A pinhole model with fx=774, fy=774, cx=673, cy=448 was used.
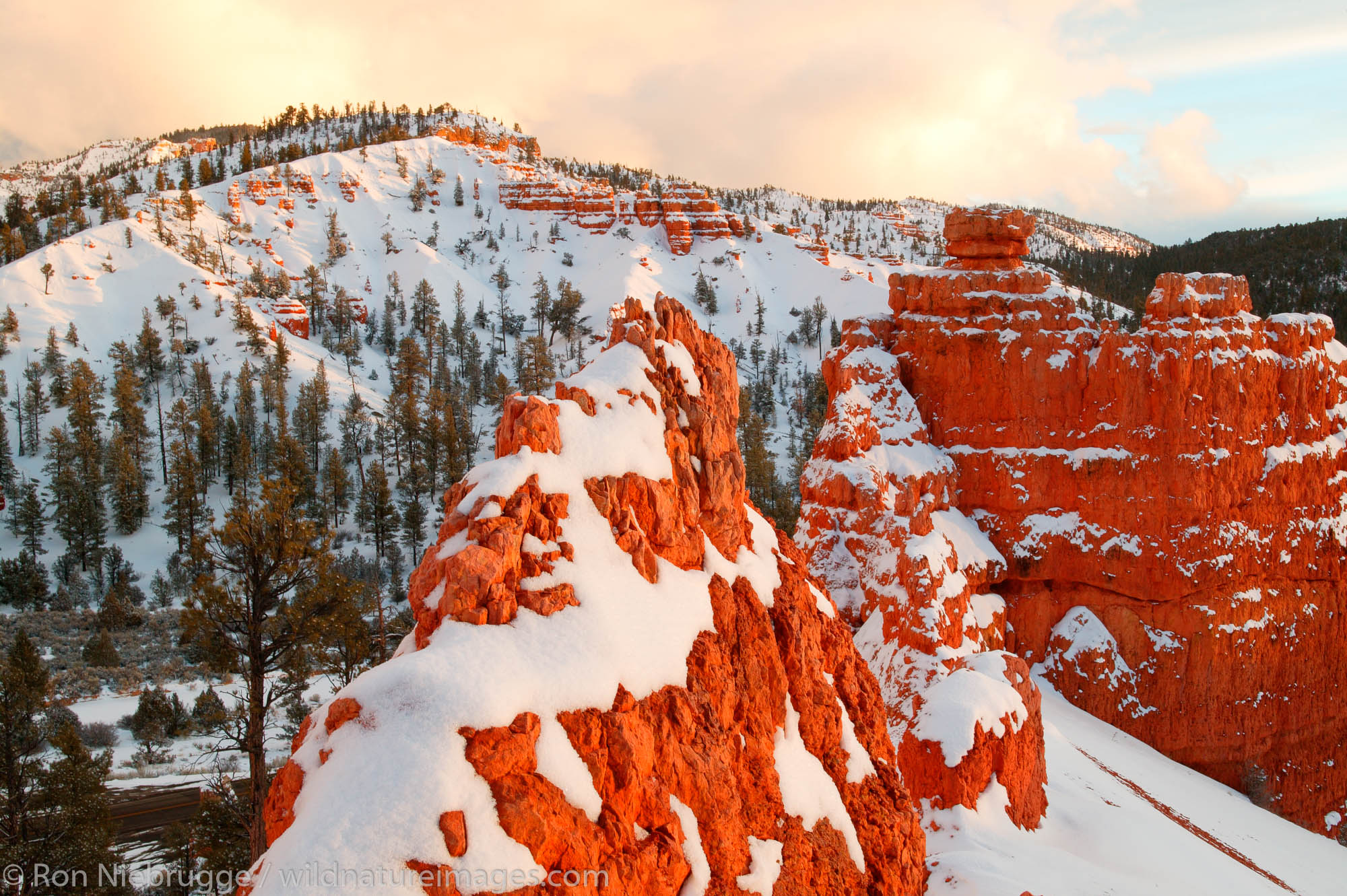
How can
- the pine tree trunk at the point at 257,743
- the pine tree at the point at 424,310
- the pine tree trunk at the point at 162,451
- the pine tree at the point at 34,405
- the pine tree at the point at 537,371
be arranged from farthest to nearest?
the pine tree at the point at 424,310, the pine tree at the point at 537,371, the pine tree at the point at 34,405, the pine tree trunk at the point at 162,451, the pine tree trunk at the point at 257,743

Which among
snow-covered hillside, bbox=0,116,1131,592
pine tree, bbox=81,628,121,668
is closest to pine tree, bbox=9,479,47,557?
snow-covered hillside, bbox=0,116,1131,592

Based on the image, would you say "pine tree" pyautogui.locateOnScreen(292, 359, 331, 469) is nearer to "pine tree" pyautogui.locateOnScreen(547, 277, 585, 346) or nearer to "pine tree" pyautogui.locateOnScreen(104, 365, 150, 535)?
"pine tree" pyautogui.locateOnScreen(104, 365, 150, 535)

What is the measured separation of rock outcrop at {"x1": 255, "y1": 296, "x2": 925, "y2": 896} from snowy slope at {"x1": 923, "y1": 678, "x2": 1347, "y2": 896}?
293 centimetres

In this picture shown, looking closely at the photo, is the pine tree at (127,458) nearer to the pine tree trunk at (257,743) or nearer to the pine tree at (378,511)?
the pine tree at (378,511)

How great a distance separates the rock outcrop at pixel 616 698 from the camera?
4.25 m

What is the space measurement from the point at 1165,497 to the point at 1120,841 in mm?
12786

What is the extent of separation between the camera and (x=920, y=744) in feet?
37.8

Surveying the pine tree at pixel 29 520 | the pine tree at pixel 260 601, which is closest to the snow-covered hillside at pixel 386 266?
the pine tree at pixel 29 520

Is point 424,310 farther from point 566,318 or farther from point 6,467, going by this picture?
point 6,467

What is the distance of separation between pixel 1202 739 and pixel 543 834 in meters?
24.2

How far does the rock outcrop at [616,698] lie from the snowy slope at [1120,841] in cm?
293

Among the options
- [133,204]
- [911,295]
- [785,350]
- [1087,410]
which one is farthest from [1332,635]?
[133,204]

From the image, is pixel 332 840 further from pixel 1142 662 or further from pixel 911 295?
pixel 1142 662

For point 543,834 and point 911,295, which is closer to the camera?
point 543,834
